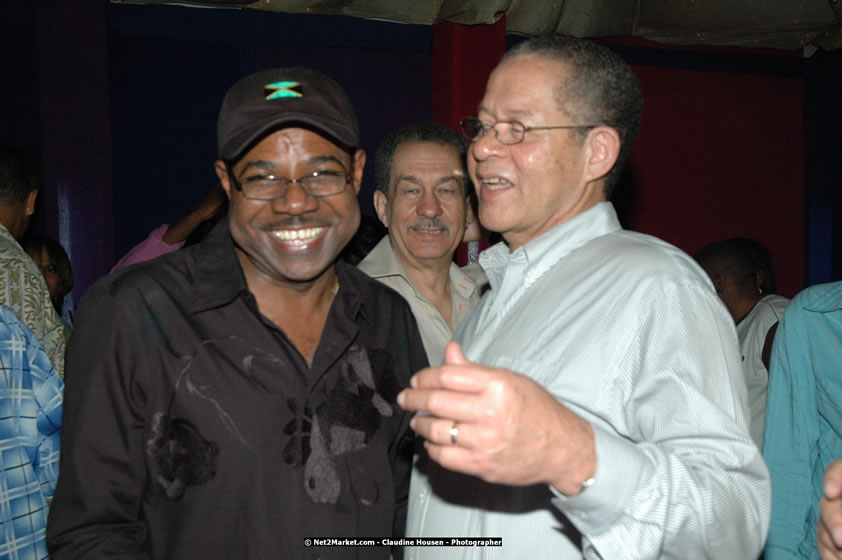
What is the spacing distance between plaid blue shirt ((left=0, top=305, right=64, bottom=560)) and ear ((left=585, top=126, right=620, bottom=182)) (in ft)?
5.41

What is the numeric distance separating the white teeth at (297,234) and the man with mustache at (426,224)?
1.14 meters

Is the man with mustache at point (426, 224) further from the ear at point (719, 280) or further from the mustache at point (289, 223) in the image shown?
the ear at point (719, 280)

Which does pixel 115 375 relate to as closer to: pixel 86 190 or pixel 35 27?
pixel 86 190

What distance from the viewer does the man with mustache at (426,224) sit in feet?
8.89

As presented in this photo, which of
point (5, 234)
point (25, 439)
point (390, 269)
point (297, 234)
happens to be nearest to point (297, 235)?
point (297, 234)

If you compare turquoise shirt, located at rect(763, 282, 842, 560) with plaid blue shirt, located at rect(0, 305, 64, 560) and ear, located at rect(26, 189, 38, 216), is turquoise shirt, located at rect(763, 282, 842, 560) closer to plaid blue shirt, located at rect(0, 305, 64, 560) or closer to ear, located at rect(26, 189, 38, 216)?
plaid blue shirt, located at rect(0, 305, 64, 560)

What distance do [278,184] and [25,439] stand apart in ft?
3.72

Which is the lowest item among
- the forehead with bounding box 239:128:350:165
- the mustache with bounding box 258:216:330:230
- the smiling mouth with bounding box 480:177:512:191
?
the mustache with bounding box 258:216:330:230

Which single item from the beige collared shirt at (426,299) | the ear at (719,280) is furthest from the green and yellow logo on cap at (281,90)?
the ear at (719,280)

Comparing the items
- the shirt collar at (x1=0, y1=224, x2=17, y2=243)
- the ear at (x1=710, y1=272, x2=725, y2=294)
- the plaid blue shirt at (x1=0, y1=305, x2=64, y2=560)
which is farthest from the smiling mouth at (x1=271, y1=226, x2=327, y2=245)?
the ear at (x1=710, y1=272, x2=725, y2=294)

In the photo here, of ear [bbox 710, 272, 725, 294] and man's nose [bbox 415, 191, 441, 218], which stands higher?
man's nose [bbox 415, 191, 441, 218]

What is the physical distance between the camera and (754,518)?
111 cm

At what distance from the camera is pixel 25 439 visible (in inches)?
77.7

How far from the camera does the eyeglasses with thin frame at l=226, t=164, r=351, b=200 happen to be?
60.9 inches
